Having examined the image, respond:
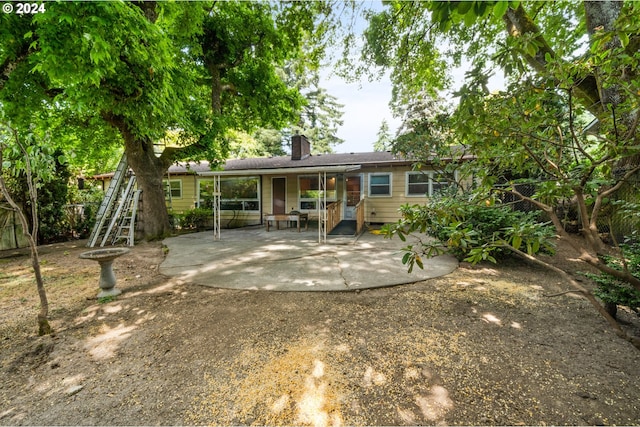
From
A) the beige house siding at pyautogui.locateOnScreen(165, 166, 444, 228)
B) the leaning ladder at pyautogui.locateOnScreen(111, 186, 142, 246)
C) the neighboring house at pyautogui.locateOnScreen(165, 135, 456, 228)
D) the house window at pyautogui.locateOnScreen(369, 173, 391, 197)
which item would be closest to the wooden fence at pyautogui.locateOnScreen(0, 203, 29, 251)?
the leaning ladder at pyautogui.locateOnScreen(111, 186, 142, 246)

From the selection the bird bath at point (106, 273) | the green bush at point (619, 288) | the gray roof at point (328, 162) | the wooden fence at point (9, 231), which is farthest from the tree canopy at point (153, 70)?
the green bush at point (619, 288)

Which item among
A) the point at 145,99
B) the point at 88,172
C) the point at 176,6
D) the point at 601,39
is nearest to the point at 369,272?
the point at 601,39

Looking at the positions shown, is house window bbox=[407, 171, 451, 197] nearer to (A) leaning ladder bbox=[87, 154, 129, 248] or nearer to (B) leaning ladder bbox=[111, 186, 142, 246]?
(B) leaning ladder bbox=[111, 186, 142, 246]

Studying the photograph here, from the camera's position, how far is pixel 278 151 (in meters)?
25.7

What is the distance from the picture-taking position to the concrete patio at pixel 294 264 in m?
4.54

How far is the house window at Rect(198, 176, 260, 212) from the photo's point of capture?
1332cm

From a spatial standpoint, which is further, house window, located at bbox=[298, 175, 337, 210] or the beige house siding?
house window, located at bbox=[298, 175, 337, 210]

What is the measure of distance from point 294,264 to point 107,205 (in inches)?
299

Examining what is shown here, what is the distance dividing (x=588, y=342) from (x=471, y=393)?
5.63 feet

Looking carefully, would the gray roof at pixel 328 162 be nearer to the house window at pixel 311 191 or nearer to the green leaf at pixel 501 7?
the house window at pixel 311 191

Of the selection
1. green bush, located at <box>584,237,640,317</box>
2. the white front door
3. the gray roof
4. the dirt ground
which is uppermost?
the gray roof

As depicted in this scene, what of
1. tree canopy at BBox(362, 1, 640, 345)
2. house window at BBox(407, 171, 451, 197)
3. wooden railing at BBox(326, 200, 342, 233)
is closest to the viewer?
tree canopy at BBox(362, 1, 640, 345)

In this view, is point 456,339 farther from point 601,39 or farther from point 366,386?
point 601,39

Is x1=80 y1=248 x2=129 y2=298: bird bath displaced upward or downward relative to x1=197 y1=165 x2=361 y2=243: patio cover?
downward
